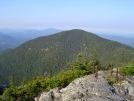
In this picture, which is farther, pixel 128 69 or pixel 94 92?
pixel 128 69

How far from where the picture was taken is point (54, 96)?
1862 centimetres

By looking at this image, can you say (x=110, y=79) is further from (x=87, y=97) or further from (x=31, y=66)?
(x=31, y=66)

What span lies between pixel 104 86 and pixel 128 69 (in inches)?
316

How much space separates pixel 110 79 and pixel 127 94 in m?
3.62

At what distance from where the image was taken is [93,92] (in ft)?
56.4

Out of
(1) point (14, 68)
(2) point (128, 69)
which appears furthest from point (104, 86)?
(1) point (14, 68)

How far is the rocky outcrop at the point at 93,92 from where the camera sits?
53.4ft

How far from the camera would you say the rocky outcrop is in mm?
16275

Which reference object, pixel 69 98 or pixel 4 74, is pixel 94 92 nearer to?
pixel 69 98

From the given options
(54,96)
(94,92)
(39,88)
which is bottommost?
(39,88)

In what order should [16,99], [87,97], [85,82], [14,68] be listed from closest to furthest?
[87,97]
[85,82]
[16,99]
[14,68]

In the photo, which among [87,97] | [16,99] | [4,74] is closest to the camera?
[87,97]

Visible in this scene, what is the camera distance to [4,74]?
165 m

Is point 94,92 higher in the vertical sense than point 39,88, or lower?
higher
